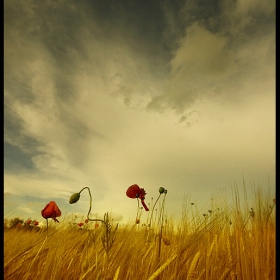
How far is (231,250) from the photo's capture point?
3.70 feet

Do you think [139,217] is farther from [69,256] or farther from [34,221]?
[34,221]

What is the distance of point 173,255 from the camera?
1042mm

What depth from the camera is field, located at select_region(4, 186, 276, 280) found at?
3.35 ft

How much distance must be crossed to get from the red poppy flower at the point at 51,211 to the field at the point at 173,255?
0.17 ft

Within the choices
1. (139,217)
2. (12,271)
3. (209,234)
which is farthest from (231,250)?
(12,271)

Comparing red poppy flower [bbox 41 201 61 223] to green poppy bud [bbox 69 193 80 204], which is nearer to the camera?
green poppy bud [bbox 69 193 80 204]

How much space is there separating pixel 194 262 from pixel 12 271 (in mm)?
591

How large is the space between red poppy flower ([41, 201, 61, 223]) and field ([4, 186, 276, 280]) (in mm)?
52

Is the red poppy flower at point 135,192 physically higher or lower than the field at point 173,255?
higher

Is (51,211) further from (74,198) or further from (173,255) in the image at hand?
(173,255)

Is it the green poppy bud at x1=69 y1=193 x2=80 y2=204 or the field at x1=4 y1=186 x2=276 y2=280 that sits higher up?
the green poppy bud at x1=69 y1=193 x2=80 y2=204

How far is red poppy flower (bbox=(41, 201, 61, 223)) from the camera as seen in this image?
48.1 inches

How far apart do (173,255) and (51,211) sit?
0.52 m

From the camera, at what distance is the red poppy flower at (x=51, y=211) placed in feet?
4.01
